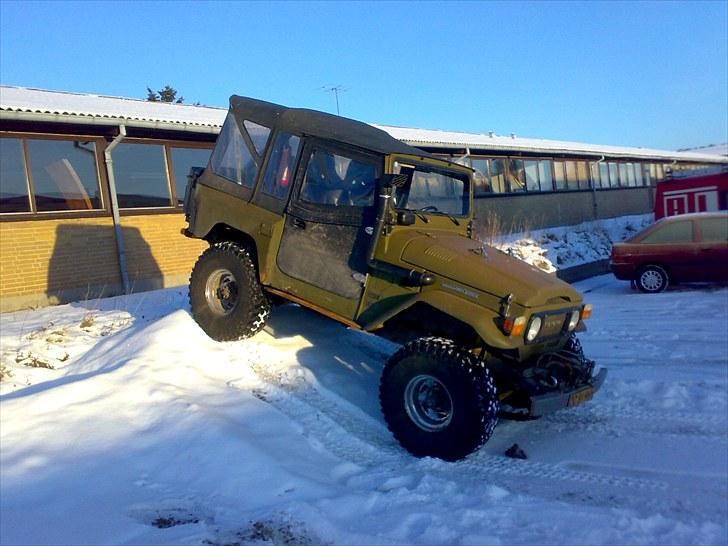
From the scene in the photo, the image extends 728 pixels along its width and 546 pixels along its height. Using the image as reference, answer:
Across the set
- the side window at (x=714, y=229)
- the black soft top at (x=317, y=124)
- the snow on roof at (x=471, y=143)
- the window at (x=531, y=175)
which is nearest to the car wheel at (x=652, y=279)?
the side window at (x=714, y=229)

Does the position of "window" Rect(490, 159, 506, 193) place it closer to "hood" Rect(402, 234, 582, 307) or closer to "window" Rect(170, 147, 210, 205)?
"window" Rect(170, 147, 210, 205)

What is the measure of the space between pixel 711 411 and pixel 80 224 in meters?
10.2

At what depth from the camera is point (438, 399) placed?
15.6ft

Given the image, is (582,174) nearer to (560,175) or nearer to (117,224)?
(560,175)

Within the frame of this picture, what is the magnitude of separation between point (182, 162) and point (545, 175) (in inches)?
598

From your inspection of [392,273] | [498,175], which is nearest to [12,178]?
[392,273]

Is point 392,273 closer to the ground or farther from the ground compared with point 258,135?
closer to the ground

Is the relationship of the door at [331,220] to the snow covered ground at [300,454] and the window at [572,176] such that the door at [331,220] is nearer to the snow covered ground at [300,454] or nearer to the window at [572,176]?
the snow covered ground at [300,454]

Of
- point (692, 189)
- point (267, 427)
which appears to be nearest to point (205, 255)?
point (267, 427)

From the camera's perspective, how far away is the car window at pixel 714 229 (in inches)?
465

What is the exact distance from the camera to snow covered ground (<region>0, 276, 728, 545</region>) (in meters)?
3.43

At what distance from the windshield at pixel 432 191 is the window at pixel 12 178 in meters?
8.12

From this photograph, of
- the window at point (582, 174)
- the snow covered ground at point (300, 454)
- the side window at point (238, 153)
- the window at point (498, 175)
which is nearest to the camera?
the snow covered ground at point (300, 454)

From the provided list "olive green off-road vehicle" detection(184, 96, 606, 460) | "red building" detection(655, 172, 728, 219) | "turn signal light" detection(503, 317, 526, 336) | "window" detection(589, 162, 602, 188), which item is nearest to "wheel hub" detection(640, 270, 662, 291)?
"red building" detection(655, 172, 728, 219)
